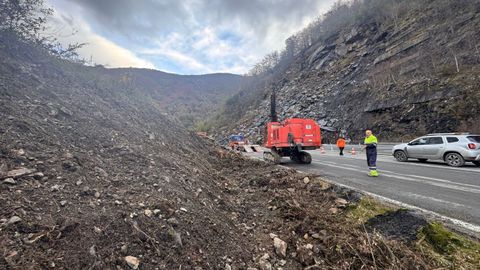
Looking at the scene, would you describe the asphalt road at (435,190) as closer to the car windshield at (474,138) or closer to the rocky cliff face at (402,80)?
the car windshield at (474,138)

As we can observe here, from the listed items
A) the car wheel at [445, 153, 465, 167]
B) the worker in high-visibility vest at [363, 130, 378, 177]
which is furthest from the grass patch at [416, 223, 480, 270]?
the car wheel at [445, 153, 465, 167]

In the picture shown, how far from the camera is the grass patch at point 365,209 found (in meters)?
4.10

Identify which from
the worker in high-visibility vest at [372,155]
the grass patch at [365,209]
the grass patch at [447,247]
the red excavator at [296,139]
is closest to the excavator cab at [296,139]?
the red excavator at [296,139]

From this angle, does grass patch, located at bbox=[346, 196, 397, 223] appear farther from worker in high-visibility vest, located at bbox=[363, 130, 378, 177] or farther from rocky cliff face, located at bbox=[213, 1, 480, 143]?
rocky cliff face, located at bbox=[213, 1, 480, 143]

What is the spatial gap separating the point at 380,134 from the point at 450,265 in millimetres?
24133

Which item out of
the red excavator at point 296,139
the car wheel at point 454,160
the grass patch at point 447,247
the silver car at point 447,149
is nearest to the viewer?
the grass patch at point 447,247

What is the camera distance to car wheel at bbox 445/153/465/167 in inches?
396

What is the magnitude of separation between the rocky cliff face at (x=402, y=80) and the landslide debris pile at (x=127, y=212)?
18412mm

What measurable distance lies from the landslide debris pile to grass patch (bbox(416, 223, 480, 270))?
287mm

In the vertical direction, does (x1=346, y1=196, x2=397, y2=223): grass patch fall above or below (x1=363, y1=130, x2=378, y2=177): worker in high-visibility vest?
below

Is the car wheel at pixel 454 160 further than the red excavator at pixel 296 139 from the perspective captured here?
No

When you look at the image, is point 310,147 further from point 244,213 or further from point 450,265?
point 450,265

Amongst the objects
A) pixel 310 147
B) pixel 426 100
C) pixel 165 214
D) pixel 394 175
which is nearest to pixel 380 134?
pixel 426 100

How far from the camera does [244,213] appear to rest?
460 cm
